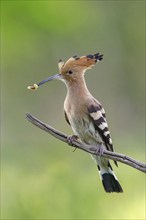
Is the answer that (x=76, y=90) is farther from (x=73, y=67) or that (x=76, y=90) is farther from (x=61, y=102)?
(x=61, y=102)

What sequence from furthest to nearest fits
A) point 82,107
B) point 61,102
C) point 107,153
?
point 61,102 < point 82,107 < point 107,153

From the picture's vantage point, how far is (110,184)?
106 inches

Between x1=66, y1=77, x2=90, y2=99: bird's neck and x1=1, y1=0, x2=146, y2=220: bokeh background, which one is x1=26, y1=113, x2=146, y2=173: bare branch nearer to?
x1=66, y1=77, x2=90, y2=99: bird's neck

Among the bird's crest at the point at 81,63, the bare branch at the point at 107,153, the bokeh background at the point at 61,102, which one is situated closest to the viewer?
the bare branch at the point at 107,153

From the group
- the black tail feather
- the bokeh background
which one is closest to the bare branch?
the black tail feather

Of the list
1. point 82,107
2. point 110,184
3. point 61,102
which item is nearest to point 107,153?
point 82,107

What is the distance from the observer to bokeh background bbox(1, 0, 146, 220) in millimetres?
3291

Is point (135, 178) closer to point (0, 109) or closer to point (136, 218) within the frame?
point (136, 218)

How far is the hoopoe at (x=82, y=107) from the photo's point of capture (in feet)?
8.39

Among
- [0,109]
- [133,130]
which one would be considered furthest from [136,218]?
[0,109]

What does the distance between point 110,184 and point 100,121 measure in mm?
260

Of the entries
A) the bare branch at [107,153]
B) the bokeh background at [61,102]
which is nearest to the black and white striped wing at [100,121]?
the bokeh background at [61,102]

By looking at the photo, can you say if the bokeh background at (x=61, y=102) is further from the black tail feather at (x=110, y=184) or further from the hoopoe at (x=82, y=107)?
the hoopoe at (x=82, y=107)

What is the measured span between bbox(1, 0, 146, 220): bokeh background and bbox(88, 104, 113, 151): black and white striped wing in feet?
1.82
